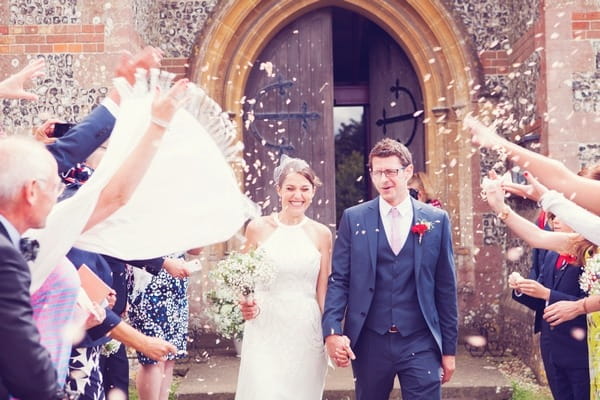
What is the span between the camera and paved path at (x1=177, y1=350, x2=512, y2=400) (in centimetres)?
562

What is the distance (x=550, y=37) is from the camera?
611 cm

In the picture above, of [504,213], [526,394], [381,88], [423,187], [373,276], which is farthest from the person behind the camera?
[381,88]

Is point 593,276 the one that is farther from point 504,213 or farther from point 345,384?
point 345,384

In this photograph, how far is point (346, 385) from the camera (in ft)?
18.7

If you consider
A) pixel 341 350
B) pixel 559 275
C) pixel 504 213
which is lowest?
pixel 341 350

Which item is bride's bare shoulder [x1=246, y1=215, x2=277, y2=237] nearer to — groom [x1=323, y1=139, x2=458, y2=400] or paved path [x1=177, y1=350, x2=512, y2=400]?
groom [x1=323, y1=139, x2=458, y2=400]

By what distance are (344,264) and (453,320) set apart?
0.68 meters

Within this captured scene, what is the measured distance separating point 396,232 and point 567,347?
113cm

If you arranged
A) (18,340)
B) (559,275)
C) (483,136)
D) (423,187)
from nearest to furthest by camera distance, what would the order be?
(18,340) → (483,136) → (559,275) → (423,187)

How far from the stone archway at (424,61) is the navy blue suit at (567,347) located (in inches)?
139

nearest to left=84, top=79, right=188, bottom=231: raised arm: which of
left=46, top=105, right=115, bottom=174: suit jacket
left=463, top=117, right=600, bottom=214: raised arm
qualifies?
left=46, top=105, right=115, bottom=174: suit jacket

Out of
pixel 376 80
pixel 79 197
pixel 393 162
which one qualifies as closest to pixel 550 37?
pixel 376 80

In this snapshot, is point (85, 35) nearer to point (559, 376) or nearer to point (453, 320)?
point (453, 320)

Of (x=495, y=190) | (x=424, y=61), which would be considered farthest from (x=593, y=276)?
(x=424, y=61)
